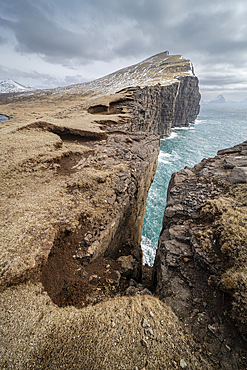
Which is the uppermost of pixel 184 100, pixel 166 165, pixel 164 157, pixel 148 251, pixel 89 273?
pixel 184 100

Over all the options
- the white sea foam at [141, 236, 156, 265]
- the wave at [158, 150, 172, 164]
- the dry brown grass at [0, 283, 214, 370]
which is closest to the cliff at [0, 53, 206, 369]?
the dry brown grass at [0, 283, 214, 370]

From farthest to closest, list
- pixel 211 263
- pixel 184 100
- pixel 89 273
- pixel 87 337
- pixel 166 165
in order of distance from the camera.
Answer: pixel 184 100
pixel 166 165
pixel 89 273
pixel 211 263
pixel 87 337

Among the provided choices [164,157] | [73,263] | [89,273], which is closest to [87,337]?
[89,273]

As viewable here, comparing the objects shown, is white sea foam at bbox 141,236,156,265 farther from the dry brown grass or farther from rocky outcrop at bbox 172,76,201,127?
rocky outcrop at bbox 172,76,201,127

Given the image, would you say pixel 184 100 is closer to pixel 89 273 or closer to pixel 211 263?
pixel 211 263

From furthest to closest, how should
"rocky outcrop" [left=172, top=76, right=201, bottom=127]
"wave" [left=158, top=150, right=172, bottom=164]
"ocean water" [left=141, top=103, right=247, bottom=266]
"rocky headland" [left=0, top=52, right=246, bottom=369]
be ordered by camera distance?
"rocky outcrop" [left=172, top=76, right=201, bottom=127]
"wave" [left=158, top=150, right=172, bottom=164]
"ocean water" [left=141, top=103, right=247, bottom=266]
"rocky headland" [left=0, top=52, right=246, bottom=369]

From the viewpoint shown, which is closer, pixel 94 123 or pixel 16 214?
pixel 16 214

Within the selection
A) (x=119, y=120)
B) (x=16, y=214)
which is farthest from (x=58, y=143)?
(x=119, y=120)

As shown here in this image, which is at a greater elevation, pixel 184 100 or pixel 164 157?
pixel 184 100

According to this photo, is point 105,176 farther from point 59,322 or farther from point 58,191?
point 59,322
